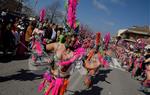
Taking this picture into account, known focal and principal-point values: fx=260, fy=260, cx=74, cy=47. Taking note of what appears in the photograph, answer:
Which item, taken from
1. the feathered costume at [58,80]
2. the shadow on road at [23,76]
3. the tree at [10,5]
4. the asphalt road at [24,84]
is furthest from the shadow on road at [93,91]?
the tree at [10,5]

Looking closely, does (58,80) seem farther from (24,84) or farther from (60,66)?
(24,84)

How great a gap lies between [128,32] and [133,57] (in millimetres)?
50146

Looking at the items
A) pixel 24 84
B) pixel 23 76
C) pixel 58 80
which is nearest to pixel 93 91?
pixel 23 76

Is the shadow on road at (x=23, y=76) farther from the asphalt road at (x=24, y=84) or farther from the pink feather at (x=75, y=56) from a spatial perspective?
the pink feather at (x=75, y=56)

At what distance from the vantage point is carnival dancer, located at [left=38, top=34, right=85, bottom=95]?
5113mm

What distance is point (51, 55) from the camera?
5277mm

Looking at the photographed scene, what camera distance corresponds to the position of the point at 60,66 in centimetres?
514

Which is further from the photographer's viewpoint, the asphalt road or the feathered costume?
the asphalt road

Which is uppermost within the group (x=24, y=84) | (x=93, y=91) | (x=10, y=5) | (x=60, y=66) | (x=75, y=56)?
(x=10, y=5)

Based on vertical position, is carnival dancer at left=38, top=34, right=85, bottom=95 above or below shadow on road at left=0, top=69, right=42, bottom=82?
above

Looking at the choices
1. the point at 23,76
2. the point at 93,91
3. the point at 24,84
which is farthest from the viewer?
the point at 93,91

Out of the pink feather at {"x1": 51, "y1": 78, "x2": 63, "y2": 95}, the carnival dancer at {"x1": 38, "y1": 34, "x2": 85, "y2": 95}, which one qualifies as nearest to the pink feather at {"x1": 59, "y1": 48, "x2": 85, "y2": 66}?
the carnival dancer at {"x1": 38, "y1": 34, "x2": 85, "y2": 95}

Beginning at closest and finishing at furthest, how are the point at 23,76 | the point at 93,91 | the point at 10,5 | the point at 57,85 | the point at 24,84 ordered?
the point at 57,85, the point at 24,84, the point at 23,76, the point at 93,91, the point at 10,5

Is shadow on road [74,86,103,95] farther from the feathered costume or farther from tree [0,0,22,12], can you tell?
tree [0,0,22,12]
